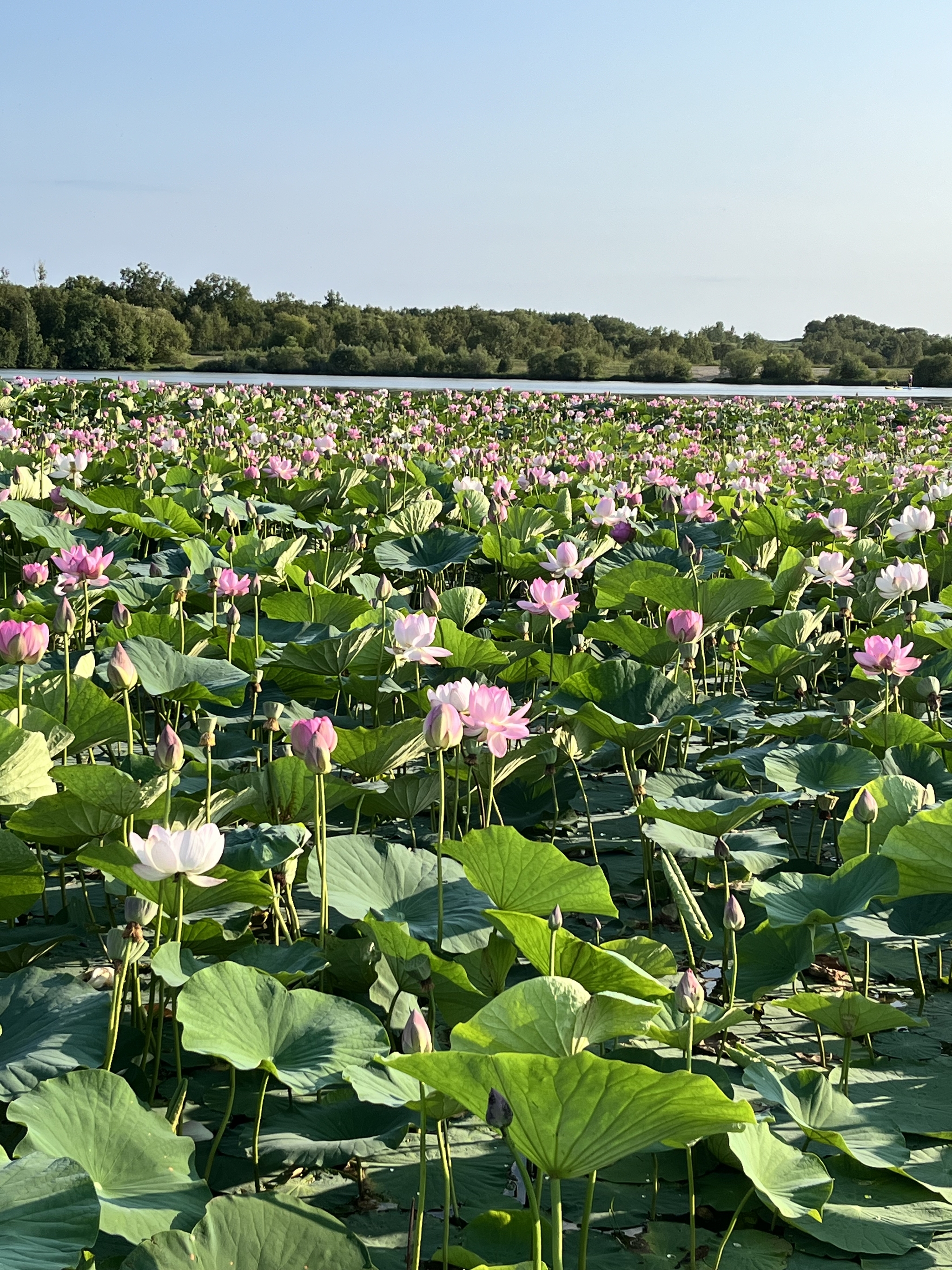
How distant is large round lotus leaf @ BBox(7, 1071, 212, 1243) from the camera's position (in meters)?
1.12

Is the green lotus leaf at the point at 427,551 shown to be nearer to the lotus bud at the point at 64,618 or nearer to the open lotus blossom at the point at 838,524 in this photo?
the open lotus blossom at the point at 838,524

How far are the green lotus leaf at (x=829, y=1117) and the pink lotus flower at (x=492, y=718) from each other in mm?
598

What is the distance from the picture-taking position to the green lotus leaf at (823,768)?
7.22ft

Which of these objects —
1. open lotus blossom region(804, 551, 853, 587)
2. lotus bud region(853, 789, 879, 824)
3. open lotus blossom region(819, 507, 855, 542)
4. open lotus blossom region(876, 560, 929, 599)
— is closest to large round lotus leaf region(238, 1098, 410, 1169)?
lotus bud region(853, 789, 879, 824)

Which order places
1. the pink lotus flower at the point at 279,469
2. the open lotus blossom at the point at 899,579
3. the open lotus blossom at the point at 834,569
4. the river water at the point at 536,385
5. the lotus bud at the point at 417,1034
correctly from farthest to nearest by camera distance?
the river water at the point at 536,385
the pink lotus flower at the point at 279,469
the open lotus blossom at the point at 834,569
the open lotus blossom at the point at 899,579
the lotus bud at the point at 417,1034

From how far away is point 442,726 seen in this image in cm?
160

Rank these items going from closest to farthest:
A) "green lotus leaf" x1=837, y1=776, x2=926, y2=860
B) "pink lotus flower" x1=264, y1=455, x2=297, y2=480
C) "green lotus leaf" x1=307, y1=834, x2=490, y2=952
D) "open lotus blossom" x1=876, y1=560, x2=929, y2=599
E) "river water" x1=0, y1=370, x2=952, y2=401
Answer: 1. "green lotus leaf" x1=307, y1=834, x2=490, y2=952
2. "green lotus leaf" x1=837, y1=776, x2=926, y2=860
3. "open lotus blossom" x1=876, y1=560, x2=929, y2=599
4. "pink lotus flower" x1=264, y1=455, x2=297, y2=480
5. "river water" x1=0, y1=370, x2=952, y2=401

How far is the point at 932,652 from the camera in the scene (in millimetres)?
3236

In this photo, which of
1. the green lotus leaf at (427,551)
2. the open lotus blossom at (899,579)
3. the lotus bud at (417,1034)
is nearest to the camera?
the lotus bud at (417,1034)

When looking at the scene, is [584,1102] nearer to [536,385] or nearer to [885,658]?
[885,658]

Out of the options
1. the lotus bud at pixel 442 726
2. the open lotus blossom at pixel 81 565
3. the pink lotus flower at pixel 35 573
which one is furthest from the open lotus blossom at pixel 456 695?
the pink lotus flower at pixel 35 573

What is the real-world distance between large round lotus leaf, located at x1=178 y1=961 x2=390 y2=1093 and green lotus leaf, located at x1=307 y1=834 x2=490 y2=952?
19 centimetres

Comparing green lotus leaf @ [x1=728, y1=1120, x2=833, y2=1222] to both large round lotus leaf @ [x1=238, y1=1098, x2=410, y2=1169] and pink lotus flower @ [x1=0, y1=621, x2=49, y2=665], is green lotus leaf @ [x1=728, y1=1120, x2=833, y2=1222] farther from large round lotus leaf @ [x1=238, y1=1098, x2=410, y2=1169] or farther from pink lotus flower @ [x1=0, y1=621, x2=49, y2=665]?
pink lotus flower @ [x1=0, y1=621, x2=49, y2=665]

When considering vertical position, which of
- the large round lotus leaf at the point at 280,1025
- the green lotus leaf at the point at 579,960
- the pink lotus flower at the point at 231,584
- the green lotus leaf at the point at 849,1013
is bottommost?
the green lotus leaf at the point at 849,1013
